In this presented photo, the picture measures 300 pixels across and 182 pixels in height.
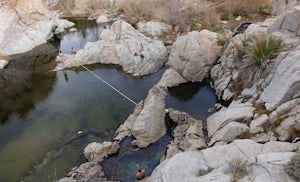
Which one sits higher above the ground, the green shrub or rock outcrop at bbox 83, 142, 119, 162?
the green shrub

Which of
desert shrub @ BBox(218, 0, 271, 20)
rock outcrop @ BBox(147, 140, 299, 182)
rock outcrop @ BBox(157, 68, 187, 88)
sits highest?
desert shrub @ BBox(218, 0, 271, 20)

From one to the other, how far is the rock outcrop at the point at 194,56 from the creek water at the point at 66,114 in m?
1.15

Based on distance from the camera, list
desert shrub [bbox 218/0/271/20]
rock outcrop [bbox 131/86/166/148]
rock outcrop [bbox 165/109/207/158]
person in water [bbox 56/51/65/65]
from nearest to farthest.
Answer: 1. rock outcrop [bbox 165/109/207/158]
2. rock outcrop [bbox 131/86/166/148]
3. person in water [bbox 56/51/65/65]
4. desert shrub [bbox 218/0/271/20]

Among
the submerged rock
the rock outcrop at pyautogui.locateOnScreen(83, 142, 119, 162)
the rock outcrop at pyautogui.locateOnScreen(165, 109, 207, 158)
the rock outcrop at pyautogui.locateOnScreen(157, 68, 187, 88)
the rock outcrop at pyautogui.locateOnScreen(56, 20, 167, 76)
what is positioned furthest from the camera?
the rock outcrop at pyautogui.locateOnScreen(56, 20, 167, 76)

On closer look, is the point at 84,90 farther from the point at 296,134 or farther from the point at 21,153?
the point at 296,134

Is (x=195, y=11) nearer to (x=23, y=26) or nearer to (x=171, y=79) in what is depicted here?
(x=171, y=79)

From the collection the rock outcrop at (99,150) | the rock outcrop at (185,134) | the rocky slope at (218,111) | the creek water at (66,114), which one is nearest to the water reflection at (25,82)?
the creek water at (66,114)

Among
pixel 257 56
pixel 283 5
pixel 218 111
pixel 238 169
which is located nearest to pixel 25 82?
pixel 218 111

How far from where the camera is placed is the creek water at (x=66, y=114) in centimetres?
1700

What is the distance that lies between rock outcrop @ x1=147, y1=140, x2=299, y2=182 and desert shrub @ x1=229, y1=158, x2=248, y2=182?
0.11 metres

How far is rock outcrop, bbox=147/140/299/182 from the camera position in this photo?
31.6 feet

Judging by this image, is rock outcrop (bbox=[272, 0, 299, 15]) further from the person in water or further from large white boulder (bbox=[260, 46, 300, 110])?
the person in water

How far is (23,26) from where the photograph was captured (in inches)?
1390

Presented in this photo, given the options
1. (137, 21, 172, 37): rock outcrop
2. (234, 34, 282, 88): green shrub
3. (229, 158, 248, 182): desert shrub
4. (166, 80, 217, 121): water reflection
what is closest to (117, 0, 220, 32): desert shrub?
(137, 21, 172, 37): rock outcrop
